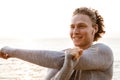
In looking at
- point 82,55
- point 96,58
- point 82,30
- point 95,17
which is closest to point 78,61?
point 82,55

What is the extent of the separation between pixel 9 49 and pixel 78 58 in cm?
55

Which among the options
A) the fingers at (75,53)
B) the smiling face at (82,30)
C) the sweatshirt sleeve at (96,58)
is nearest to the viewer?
the fingers at (75,53)

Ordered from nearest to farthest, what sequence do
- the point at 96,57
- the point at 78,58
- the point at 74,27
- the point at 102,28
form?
the point at 78,58
the point at 96,57
the point at 74,27
the point at 102,28

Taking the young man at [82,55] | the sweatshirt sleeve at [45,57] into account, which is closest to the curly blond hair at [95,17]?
the young man at [82,55]

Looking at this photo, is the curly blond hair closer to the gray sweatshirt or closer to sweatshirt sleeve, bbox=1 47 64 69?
the gray sweatshirt

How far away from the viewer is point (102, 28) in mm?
3168

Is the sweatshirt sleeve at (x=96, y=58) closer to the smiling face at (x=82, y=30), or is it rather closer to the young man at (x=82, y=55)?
the young man at (x=82, y=55)

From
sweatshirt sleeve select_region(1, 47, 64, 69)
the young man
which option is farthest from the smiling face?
sweatshirt sleeve select_region(1, 47, 64, 69)

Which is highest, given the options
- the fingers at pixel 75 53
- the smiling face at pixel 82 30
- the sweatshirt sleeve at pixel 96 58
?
the smiling face at pixel 82 30

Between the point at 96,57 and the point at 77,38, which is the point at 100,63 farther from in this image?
the point at 77,38

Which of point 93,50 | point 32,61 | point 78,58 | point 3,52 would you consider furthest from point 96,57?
point 3,52

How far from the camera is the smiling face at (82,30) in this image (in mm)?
2814

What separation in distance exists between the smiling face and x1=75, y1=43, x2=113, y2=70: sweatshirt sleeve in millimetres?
122

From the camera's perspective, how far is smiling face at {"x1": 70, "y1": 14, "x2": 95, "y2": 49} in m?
2.81
